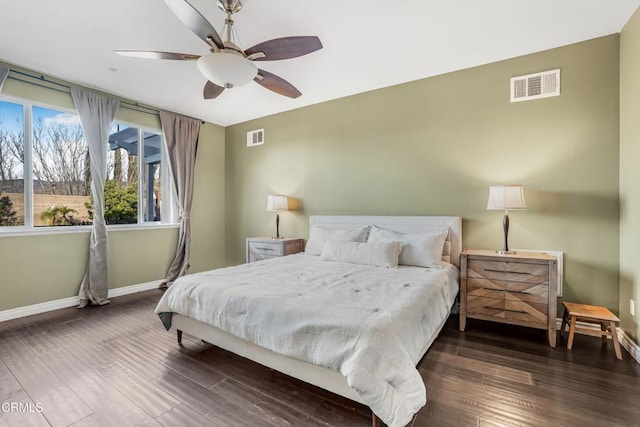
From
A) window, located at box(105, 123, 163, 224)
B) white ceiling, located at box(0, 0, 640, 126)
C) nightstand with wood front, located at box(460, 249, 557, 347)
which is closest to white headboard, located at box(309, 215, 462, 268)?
nightstand with wood front, located at box(460, 249, 557, 347)

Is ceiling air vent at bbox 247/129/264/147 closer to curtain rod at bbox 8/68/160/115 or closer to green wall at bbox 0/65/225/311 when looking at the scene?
green wall at bbox 0/65/225/311

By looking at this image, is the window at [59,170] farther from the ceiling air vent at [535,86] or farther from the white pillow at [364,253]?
the ceiling air vent at [535,86]

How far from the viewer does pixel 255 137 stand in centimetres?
521

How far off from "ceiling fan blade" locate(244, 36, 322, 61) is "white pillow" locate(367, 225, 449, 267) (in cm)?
214

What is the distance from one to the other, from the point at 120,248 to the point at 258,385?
3.35 metres

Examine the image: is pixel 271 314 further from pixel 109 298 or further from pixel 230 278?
pixel 109 298

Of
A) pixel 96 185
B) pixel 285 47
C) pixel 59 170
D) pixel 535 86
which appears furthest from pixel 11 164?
pixel 535 86

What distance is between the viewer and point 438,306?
232 cm

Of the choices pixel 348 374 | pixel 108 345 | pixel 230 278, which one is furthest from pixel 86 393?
pixel 348 374

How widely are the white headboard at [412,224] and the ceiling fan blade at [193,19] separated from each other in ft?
8.56

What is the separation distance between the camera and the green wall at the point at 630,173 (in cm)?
234

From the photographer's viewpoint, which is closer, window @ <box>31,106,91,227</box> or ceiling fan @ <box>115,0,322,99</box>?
ceiling fan @ <box>115,0,322,99</box>

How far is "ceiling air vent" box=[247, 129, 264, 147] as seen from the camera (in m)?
5.13

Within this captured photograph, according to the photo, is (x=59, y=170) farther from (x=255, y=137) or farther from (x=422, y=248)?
(x=422, y=248)
